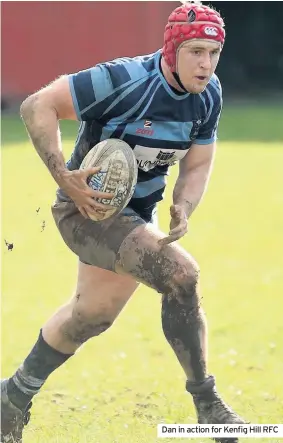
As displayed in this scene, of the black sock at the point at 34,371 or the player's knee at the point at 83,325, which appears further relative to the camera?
the black sock at the point at 34,371

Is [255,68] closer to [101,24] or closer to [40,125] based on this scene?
[101,24]

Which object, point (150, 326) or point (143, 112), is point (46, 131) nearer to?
point (143, 112)

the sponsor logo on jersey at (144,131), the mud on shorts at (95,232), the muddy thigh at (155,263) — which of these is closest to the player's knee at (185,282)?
the muddy thigh at (155,263)

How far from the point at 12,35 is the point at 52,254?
52.9 feet

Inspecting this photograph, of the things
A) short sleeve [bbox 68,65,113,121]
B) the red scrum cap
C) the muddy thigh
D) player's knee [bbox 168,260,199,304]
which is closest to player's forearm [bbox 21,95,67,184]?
short sleeve [bbox 68,65,113,121]

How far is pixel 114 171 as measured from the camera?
5004mm

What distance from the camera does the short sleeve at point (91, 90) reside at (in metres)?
4.97

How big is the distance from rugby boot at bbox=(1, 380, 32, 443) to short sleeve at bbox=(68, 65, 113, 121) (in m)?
1.77

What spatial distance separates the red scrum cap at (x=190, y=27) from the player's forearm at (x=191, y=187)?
698mm

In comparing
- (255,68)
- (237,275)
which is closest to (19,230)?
(237,275)

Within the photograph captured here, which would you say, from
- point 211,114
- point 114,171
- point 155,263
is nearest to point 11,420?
point 155,263

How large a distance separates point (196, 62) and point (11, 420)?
227 cm

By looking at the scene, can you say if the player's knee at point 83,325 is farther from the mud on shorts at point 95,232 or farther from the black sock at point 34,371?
the mud on shorts at point 95,232

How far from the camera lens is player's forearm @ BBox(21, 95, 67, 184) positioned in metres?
4.99
